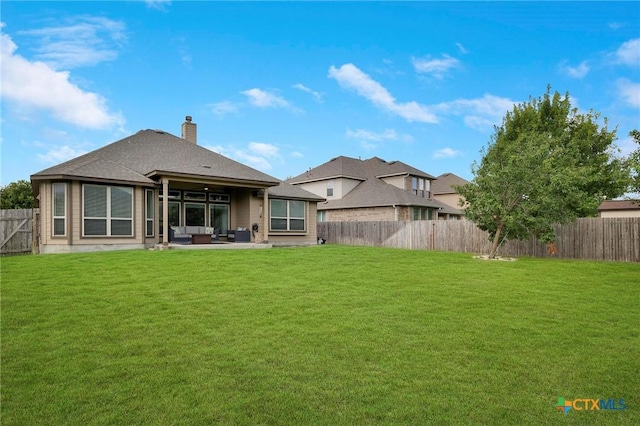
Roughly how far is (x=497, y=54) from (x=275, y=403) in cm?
1952

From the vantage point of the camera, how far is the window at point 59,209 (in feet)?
50.0

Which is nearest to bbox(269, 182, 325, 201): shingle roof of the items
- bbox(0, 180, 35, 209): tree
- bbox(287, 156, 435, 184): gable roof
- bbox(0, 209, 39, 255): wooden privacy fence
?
bbox(287, 156, 435, 184): gable roof

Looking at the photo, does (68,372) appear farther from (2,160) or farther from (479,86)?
(479,86)

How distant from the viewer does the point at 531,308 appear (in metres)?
7.18

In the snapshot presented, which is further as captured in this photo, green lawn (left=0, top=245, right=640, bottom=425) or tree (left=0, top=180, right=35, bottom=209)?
tree (left=0, top=180, right=35, bottom=209)

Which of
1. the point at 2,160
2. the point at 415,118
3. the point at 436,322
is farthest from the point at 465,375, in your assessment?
the point at 415,118

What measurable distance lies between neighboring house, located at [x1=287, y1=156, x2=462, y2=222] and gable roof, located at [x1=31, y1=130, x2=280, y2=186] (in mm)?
11274

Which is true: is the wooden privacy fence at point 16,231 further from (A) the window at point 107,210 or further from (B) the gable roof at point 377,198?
(B) the gable roof at point 377,198

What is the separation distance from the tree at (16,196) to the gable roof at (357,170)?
28.2 metres

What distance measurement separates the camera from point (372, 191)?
3181 centimetres

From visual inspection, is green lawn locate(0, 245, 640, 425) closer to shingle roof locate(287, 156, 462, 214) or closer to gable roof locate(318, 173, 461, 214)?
gable roof locate(318, 173, 461, 214)

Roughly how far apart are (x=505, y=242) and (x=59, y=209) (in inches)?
730

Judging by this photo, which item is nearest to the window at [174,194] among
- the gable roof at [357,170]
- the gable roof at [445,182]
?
the gable roof at [357,170]

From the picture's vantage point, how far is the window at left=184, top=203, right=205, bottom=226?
66.4ft
